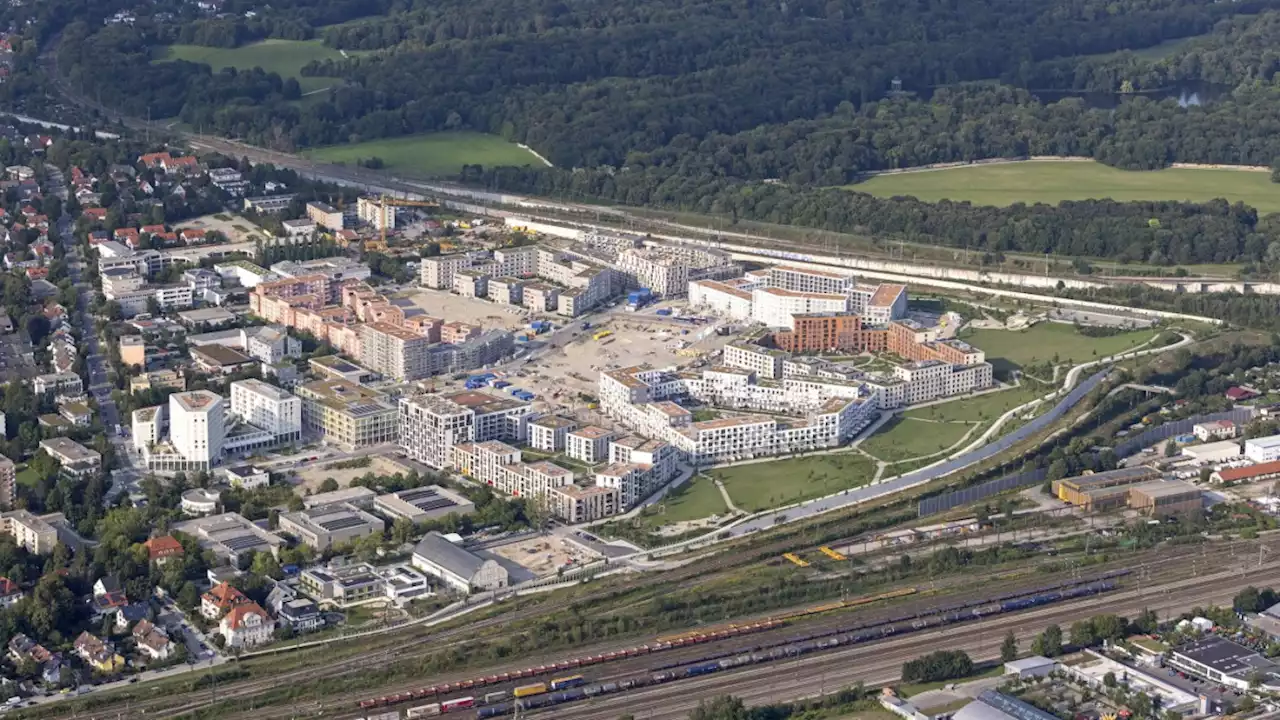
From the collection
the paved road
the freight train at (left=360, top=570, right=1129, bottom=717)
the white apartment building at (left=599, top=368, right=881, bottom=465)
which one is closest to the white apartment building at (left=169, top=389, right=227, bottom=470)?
the white apartment building at (left=599, top=368, right=881, bottom=465)

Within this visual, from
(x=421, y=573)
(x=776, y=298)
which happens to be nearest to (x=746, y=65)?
(x=776, y=298)

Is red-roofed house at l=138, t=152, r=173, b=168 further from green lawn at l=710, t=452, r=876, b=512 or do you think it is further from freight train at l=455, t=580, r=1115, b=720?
freight train at l=455, t=580, r=1115, b=720

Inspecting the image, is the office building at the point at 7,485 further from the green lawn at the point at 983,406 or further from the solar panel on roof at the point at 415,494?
the green lawn at the point at 983,406

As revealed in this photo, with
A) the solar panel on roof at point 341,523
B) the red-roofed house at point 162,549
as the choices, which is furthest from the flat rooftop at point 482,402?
the red-roofed house at point 162,549

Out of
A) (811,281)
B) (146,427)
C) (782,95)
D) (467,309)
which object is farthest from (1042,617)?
(782,95)

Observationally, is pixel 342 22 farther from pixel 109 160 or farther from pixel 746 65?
pixel 109 160

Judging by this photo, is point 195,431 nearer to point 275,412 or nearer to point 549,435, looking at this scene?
point 275,412
